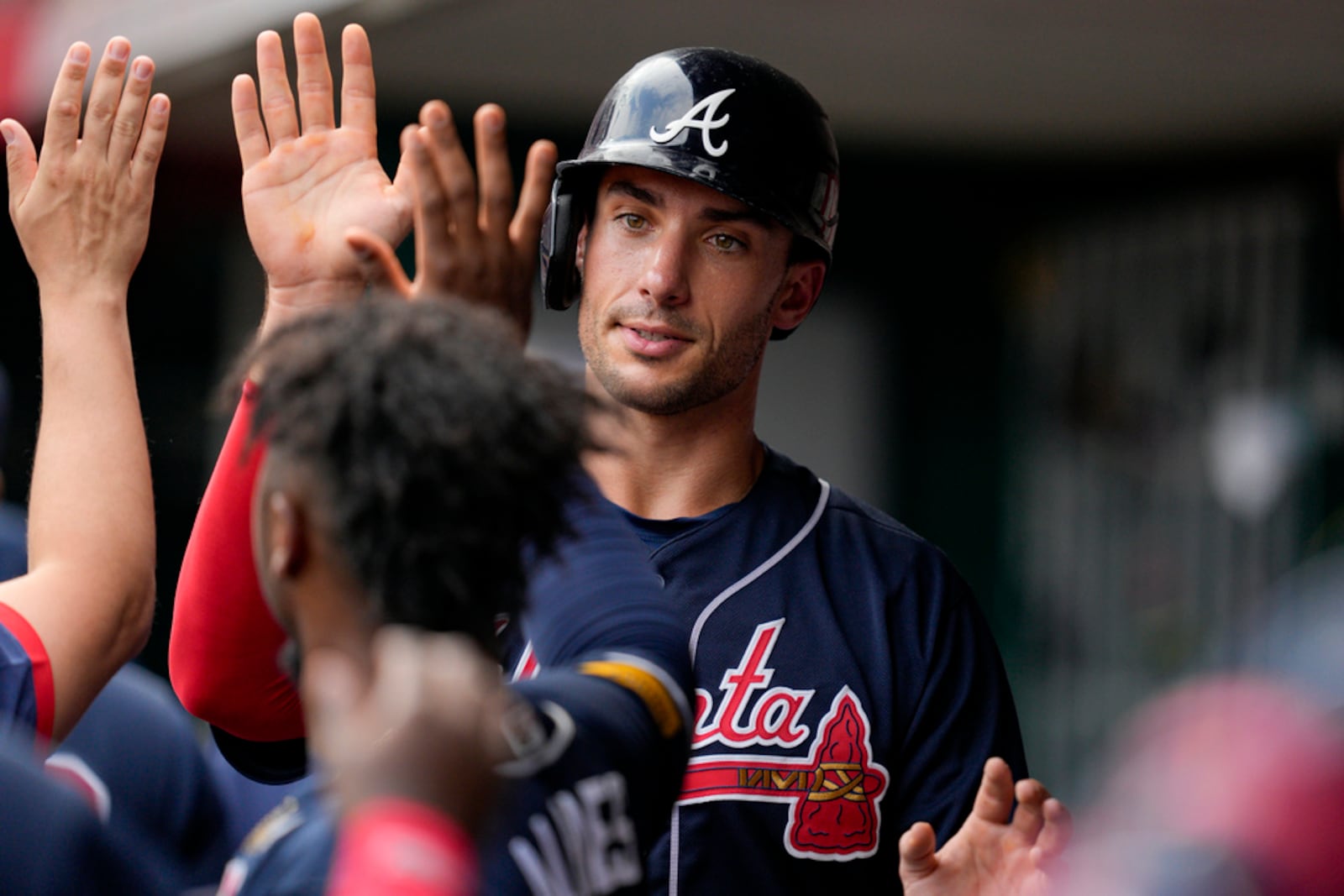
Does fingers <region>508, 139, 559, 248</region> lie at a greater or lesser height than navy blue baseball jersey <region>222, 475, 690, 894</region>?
greater

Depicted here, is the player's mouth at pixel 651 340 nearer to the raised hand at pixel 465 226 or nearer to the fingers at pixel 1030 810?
the raised hand at pixel 465 226

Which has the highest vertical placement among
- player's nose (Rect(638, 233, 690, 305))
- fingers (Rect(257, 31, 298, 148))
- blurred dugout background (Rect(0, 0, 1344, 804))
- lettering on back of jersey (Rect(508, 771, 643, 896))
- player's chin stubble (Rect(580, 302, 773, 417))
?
fingers (Rect(257, 31, 298, 148))

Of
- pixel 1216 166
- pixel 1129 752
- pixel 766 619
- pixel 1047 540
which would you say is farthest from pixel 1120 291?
pixel 1129 752

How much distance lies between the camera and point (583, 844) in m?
1.67

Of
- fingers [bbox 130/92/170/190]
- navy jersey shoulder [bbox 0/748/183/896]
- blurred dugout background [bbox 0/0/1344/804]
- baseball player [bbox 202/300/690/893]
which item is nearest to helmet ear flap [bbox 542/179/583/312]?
fingers [bbox 130/92/170/190]

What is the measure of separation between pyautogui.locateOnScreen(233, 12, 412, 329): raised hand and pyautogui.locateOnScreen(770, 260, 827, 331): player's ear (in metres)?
0.88

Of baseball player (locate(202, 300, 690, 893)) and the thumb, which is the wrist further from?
baseball player (locate(202, 300, 690, 893))

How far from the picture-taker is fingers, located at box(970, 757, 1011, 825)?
2.19 meters

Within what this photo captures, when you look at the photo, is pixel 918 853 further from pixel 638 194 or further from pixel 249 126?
pixel 249 126

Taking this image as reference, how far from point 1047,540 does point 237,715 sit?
657 cm

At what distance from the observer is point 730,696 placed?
2.62 m

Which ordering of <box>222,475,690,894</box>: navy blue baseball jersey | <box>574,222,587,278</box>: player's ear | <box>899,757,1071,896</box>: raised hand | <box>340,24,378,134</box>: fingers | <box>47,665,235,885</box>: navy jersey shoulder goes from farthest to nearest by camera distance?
<box>47,665,235,885</box>: navy jersey shoulder, <box>574,222,587,278</box>: player's ear, <box>340,24,378,134</box>: fingers, <box>899,757,1071,896</box>: raised hand, <box>222,475,690,894</box>: navy blue baseball jersey

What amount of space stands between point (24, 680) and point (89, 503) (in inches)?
9.7

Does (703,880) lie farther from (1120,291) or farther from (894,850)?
(1120,291)
